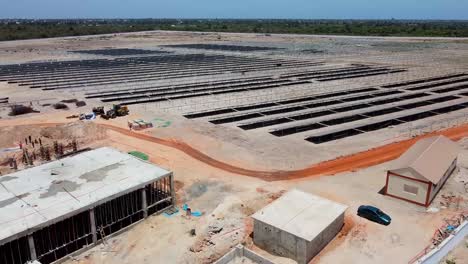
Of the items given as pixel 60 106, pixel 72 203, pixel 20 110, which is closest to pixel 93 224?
pixel 72 203

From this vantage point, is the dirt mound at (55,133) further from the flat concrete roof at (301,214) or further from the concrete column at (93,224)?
the flat concrete roof at (301,214)

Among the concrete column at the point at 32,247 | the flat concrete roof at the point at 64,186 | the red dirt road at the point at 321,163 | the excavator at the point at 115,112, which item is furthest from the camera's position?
the excavator at the point at 115,112

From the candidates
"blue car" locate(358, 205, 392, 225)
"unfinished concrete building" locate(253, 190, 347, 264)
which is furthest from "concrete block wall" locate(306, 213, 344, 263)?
"blue car" locate(358, 205, 392, 225)

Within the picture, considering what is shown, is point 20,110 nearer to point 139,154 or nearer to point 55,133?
point 55,133

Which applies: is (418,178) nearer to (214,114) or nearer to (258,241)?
(258,241)

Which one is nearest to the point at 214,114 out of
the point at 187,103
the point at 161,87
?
the point at 187,103

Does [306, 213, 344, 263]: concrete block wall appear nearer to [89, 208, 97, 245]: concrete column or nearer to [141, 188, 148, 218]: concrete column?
[141, 188, 148, 218]: concrete column

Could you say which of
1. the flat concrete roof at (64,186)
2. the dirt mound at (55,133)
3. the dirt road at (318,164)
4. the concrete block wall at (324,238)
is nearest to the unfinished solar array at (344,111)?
the dirt road at (318,164)
